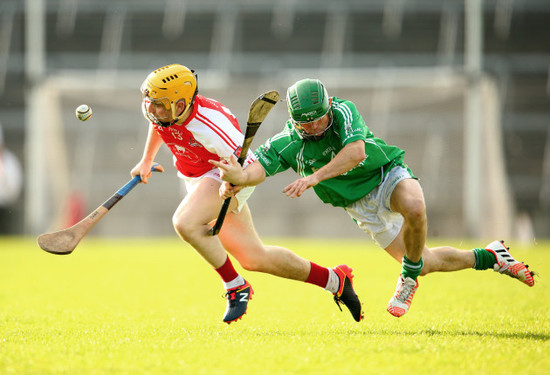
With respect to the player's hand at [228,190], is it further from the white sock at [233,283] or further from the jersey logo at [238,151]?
the white sock at [233,283]

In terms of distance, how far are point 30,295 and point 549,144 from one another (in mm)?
12524

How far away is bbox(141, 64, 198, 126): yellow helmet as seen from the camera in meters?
4.36

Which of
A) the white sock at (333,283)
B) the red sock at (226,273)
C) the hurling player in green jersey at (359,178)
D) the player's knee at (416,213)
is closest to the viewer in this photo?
the hurling player in green jersey at (359,178)

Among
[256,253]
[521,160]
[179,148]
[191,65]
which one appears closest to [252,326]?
[256,253]

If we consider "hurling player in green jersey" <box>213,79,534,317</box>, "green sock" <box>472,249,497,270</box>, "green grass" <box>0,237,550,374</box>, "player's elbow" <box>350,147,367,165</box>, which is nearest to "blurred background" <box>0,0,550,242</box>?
"green grass" <box>0,237,550,374</box>

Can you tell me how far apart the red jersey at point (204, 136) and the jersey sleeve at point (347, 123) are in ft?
2.07

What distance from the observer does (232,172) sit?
4.07m

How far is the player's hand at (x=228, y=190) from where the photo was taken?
4215 mm

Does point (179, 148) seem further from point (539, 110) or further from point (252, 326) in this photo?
point (539, 110)

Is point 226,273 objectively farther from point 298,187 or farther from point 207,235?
point 298,187

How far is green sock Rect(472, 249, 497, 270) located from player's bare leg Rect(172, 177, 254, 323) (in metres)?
1.46

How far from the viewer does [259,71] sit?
54.3 ft

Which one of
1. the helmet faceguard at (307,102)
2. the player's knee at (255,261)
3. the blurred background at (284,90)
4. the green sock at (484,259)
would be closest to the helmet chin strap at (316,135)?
the helmet faceguard at (307,102)

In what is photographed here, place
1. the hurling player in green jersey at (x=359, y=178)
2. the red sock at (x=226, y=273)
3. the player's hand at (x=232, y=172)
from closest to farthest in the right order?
the player's hand at (x=232, y=172)
the hurling player in green jersey at (x=359, y=178)
the red sock at (x=226, y=273)
